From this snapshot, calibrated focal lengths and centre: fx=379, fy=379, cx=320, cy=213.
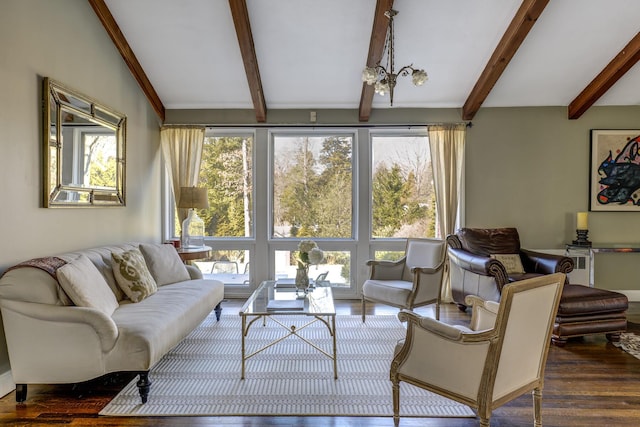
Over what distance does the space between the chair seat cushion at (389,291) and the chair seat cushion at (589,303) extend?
4.38 feet

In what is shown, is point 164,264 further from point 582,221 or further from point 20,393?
point 582,221

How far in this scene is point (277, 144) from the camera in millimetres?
5094

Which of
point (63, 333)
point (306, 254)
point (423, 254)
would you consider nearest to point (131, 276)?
point (63, 333)

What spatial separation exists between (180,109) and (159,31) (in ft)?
4.23

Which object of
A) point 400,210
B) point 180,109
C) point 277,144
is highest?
point 180,109

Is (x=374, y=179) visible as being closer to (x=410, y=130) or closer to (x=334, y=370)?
(x=410, y=130)

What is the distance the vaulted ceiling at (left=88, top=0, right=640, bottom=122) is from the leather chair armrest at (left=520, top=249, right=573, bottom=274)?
1875mm

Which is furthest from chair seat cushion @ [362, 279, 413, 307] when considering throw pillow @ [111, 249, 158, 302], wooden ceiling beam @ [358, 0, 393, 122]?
wooden ceiling beam @ [358, 0, 393, 122]

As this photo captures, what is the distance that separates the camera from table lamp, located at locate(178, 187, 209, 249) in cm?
439

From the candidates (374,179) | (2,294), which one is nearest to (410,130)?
(374,179)

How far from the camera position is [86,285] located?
2.57m

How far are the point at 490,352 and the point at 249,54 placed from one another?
3.42m

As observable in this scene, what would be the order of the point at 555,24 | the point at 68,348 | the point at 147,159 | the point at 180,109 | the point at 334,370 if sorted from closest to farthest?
the point at 68,348 → the point at 334,370 → the point at 555,24 → the point at 147,159 → the point at 180,109

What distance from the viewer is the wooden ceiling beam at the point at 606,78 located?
386 cm
